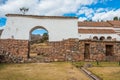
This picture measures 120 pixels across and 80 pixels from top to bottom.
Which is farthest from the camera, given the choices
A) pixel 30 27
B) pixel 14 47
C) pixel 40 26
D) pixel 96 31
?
pixel 96 31

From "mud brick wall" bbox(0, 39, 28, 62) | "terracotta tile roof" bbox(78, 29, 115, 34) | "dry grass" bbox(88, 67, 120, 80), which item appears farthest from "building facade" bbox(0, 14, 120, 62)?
"terracotta tile roof" bbox(78, 29, 115, 34)

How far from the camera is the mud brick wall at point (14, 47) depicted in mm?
19484

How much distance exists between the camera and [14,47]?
19.6 m

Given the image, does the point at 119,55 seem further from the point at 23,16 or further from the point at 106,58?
the point at 23,16

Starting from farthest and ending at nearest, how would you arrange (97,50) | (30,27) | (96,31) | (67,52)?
(96,31)
(30,27)
(97,50)
(67,52)

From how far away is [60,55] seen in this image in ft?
65.7

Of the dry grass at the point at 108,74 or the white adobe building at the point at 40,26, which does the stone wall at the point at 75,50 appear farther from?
the dry grass at the point at 108,74

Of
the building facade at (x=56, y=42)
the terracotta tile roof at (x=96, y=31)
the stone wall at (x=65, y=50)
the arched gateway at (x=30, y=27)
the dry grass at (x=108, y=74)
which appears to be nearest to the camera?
the dry grass at (x=108, y=74)

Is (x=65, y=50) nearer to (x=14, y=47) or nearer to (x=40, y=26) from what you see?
(x=40, y=26)

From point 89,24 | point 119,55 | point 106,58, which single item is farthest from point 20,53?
point 89,24

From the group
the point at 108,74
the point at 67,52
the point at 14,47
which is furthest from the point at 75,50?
the point at 108,74

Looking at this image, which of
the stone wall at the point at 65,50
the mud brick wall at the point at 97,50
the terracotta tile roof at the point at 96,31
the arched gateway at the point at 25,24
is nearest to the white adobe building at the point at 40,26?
the arched gateway at the point at 25,24

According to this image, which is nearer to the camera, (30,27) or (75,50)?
(75,50)

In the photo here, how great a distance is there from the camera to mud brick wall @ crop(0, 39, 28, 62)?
19484 millimetres
